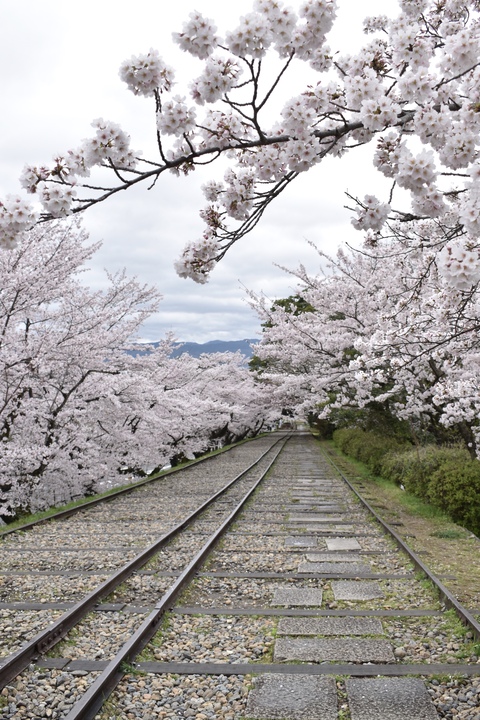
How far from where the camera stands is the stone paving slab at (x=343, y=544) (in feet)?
28.0

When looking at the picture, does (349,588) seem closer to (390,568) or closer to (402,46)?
(390,568)

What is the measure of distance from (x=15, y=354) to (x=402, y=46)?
32.7ft

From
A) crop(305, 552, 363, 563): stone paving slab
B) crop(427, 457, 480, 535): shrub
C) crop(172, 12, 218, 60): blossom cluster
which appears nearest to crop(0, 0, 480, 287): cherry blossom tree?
crop(172, 12, 218, 60): blossom cluster

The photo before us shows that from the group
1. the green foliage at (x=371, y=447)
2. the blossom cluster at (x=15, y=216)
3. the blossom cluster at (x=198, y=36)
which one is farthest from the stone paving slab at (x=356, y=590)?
the green foliage at (x=371, y=447)

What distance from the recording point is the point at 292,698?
403 cm

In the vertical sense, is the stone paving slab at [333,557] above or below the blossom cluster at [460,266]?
below

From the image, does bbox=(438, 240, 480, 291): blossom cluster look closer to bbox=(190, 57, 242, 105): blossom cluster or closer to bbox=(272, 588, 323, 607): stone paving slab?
bbox=(190, 57, 242, 105): blossom cluster

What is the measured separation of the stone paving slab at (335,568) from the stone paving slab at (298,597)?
32.5 inches

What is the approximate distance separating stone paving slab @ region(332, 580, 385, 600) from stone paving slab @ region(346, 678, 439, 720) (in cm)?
200

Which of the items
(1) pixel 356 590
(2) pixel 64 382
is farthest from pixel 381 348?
(2) pixel 64 382

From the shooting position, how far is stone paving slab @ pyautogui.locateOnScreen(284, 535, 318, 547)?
8742 millimetres

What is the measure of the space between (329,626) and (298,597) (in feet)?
2.96

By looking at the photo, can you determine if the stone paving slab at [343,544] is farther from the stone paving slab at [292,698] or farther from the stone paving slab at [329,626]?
the stone paving slab at [292,698]

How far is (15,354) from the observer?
11828 mm
